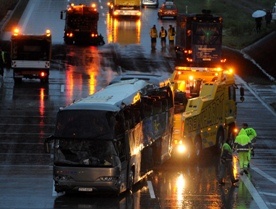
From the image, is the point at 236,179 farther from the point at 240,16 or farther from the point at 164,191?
the point at 240,16

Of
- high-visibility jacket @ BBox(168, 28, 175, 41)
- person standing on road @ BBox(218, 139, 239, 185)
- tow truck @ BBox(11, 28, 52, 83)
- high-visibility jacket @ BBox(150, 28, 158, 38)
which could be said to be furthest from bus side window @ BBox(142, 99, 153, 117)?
high-visibility jacket @ BBox(168, 28, 175, 41)

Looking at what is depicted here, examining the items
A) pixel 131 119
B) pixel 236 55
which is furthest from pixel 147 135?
pixel 236 55

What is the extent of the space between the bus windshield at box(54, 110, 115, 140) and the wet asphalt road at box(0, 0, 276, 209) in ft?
6.19

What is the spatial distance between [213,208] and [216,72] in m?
14.9

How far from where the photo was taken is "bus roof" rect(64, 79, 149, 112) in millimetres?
28938

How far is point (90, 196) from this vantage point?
29.1 meters

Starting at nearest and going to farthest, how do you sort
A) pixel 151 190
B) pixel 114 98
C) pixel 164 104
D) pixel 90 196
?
1. pixel 90 196
2. pixel 151 190
3. pixel 114 98
4. pixel 164 104

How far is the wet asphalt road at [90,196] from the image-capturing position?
1118 inches

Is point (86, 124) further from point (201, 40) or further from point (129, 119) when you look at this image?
point (201, 40)

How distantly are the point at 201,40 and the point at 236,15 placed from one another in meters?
31.6

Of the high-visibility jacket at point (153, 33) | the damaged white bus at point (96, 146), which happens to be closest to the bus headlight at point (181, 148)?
the damaged white bus at point (96, 146)

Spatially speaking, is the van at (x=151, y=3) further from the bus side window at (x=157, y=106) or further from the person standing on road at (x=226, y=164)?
the person standing on road at (x=226, y=164)

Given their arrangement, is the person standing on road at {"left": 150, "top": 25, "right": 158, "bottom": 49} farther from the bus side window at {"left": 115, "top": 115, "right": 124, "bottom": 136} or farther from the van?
the bus side window at {"left": 115, "top": 115, "right": 124, "bottom": 136}

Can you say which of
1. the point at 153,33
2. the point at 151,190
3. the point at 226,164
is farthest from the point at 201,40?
the point at 151,190
